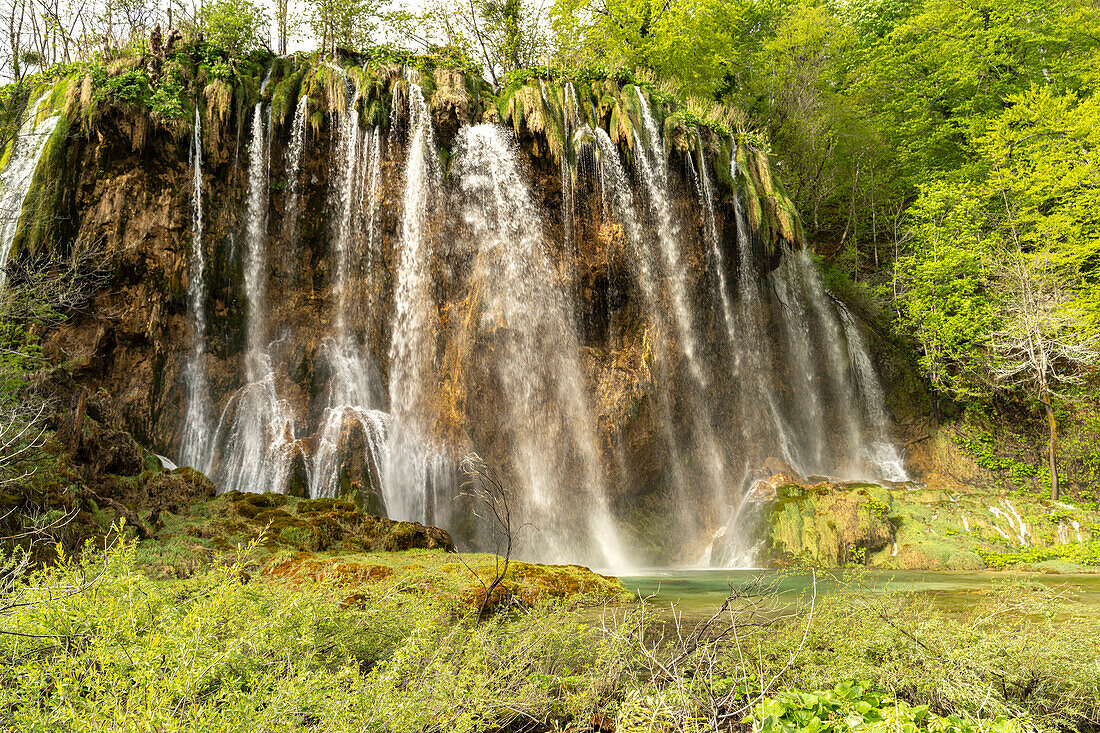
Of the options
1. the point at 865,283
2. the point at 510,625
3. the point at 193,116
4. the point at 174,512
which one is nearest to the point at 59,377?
the point at 174,512

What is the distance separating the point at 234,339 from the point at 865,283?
68.9 ft

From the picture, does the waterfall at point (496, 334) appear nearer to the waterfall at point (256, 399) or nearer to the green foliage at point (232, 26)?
the waterfall at point (256, 399)

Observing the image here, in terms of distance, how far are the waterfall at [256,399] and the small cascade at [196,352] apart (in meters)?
0.43

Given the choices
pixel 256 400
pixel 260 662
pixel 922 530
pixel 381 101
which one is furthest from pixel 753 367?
pixel 260 662

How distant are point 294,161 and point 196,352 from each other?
5.31 metres

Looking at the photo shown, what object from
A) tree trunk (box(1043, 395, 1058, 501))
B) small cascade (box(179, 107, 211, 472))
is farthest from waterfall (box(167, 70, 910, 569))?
tree trunk (box(1043, 395, 1058, 501))

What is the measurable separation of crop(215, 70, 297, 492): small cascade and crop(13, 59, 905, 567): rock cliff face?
0.06m

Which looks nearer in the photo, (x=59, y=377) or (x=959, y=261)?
(x=59, y=377)

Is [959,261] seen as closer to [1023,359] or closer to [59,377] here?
[1023,359]

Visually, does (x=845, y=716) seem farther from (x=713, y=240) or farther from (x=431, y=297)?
(x=713, y=240)

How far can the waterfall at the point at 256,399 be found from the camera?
12.4 metres

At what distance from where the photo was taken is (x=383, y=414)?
45.1 ft

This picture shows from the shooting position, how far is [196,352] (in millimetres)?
14109

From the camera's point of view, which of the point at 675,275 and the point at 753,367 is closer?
the point at 675,275
